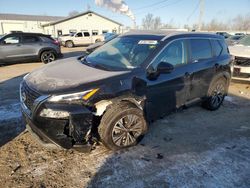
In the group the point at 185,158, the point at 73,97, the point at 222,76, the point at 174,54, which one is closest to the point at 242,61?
the point at 222,76

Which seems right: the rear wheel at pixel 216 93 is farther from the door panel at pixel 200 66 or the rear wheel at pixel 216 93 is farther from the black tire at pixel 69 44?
the black tire at pixel 69 44

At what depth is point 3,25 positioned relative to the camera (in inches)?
1604

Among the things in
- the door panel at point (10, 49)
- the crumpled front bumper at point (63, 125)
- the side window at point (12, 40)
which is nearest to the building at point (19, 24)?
the side window at point (12, 40)

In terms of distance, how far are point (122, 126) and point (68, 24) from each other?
3490 cm

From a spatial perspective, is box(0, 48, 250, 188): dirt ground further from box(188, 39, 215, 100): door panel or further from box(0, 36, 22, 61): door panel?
box(0, 36, 22, 61): door panel

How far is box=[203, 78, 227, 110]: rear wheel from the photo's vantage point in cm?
506

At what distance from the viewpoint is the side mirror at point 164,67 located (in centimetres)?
363

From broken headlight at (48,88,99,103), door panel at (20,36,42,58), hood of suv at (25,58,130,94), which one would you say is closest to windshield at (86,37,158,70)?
hood of suv at (25,58,130,94)

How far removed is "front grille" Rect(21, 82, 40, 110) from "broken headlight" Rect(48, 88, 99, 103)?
0.28 meters

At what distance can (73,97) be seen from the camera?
2938mm

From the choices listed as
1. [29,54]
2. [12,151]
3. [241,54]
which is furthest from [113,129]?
[29,54]

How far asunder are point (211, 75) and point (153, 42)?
5.70 feet

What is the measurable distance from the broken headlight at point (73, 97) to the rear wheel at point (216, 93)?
304cm

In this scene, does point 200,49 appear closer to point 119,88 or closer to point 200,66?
point 200,66
